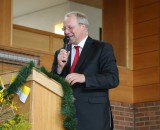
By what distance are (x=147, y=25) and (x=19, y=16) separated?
13.2 ft

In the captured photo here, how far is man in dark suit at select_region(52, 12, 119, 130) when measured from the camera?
3.99 meters

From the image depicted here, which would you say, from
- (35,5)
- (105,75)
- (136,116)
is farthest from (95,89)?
(35,5)

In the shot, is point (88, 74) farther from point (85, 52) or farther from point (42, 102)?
point (42, 102)

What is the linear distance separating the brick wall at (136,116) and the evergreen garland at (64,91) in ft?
14.6

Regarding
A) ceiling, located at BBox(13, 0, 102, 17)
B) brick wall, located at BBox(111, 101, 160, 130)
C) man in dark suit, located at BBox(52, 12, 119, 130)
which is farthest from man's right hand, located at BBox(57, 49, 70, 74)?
ceiling, located at BBox(13, 0, 102, 17)

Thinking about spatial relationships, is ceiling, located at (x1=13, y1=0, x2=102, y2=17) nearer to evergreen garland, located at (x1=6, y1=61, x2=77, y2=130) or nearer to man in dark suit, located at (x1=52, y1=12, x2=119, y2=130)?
man in dark suit, located at (x1=52, y1=12, x2=119, y2=130)

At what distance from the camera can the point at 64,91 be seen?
3793 mm

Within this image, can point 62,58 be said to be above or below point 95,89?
above

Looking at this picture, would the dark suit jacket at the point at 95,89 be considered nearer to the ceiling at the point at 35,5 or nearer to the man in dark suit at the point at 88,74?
the man in dark suit at the point at 88,74

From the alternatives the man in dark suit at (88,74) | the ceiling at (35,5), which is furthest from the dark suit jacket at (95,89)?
the ceiling at (35,5)

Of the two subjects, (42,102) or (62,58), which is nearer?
(42,102)

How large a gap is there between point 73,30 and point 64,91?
581 mm

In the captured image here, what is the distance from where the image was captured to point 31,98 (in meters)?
3.60

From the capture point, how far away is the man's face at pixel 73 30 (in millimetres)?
4199
